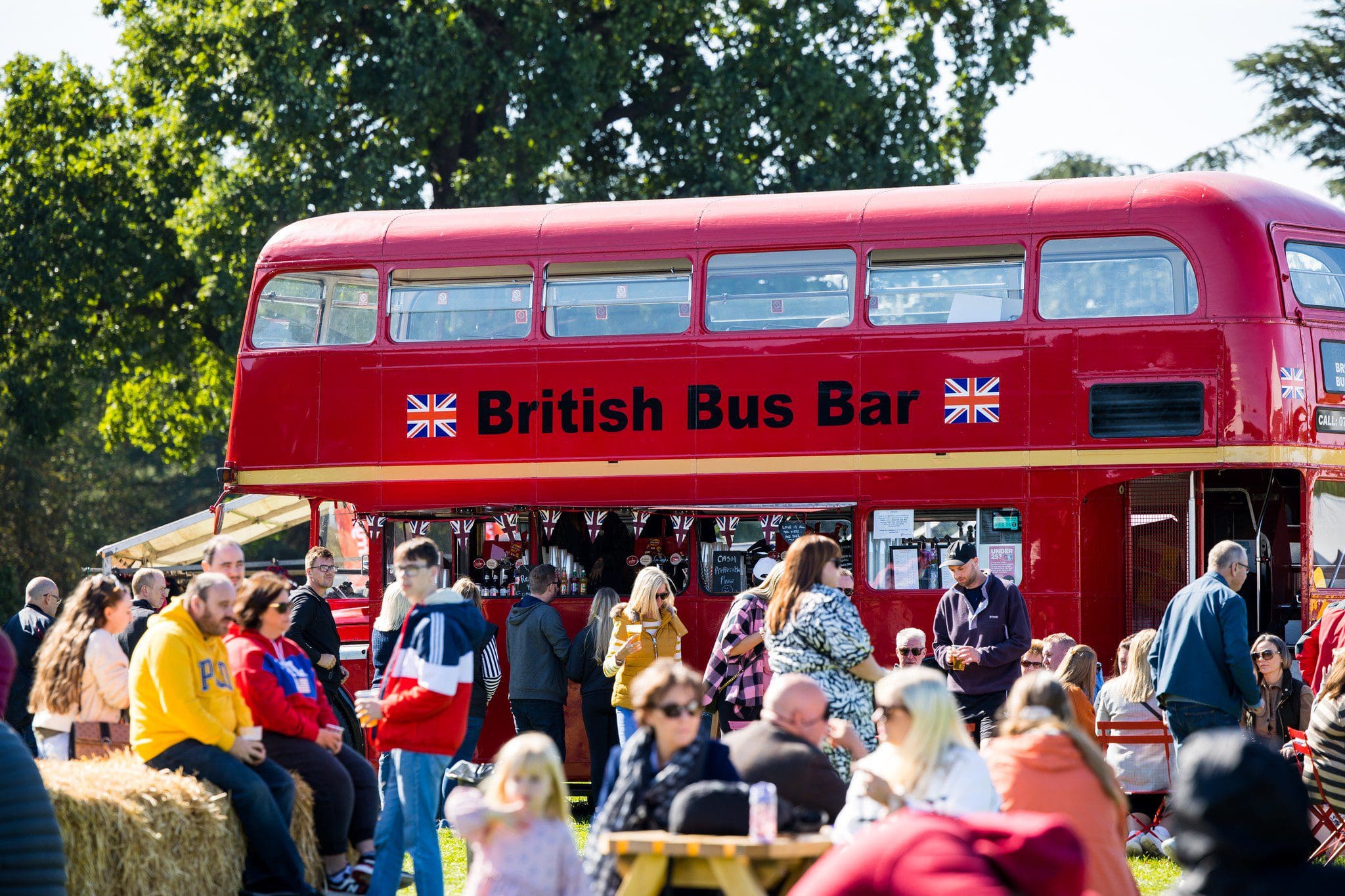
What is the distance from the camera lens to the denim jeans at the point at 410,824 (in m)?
7.30

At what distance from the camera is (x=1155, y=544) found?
39.2 feet

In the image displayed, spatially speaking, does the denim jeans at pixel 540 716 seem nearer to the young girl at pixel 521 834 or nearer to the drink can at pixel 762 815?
the young girl at pixel 521 834

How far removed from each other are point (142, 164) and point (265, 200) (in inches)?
118

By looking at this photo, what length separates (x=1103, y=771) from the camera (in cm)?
542

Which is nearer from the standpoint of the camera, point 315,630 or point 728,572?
point 315,630

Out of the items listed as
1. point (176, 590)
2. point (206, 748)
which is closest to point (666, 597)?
point (206, 748)

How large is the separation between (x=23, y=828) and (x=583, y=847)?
6.64m

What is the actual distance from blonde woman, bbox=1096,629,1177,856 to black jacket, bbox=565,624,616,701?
3487mm

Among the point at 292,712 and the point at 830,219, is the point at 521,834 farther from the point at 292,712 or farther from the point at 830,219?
the point at 830,219

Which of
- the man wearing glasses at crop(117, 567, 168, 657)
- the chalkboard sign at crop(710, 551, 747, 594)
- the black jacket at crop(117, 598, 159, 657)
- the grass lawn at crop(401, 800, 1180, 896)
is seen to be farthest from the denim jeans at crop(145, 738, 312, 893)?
the chalkboard sign at crop(710, 551, 747, 594)

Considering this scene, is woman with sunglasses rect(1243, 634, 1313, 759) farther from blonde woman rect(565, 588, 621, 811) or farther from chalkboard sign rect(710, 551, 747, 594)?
blonde woman rect(565, 588, 621, 811)

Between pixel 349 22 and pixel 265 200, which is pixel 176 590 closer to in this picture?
pixel 265 200

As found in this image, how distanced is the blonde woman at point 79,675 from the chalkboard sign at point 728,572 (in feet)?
17.1

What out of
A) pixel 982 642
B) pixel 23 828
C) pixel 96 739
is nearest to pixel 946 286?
pixel 982 642
